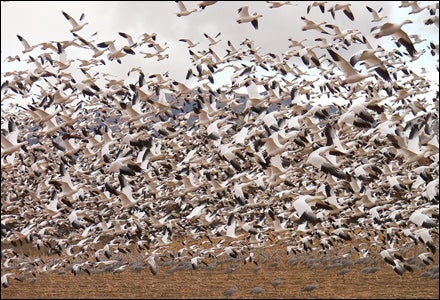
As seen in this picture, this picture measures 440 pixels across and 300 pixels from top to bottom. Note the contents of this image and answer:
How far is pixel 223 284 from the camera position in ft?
68.5

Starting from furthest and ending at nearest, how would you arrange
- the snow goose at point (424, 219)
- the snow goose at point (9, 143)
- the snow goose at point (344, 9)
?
1. the snow goose at point (344, 9)
2. the snow goose at point (9, 143)
3. the snow goose at point (424, 219)

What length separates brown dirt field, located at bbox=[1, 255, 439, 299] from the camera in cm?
1828

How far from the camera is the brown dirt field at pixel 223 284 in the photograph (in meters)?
18.3

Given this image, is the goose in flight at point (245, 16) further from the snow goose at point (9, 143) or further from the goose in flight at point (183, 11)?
the snow goose at point (9, 143)

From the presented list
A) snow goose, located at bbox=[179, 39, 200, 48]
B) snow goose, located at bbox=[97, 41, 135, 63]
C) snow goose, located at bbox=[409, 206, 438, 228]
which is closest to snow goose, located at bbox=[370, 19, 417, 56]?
snow goose, located at bbox=[409, 206, 438, 228]

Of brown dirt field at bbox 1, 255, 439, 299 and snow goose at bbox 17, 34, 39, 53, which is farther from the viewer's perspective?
snow goose at bbox 17, 34, 39, 53

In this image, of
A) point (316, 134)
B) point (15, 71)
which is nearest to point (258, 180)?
point (316, 134)

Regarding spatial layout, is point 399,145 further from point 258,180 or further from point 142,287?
point 142,287

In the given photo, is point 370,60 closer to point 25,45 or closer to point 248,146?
point 248,146

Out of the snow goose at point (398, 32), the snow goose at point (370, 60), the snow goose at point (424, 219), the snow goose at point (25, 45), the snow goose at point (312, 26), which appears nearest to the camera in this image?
the snow goose at point (398, 32)

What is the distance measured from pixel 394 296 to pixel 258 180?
191 inches

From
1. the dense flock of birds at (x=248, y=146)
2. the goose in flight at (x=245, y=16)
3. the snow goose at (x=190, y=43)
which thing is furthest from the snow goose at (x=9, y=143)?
the snow goose at (x=190, y=43)

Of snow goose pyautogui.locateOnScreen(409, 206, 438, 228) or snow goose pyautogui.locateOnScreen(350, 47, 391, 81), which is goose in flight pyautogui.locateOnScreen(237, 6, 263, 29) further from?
snow goose pyautogui.locateOnScreen(409, 206, 438, 228)

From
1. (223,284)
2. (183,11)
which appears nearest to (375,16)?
(183,11)
